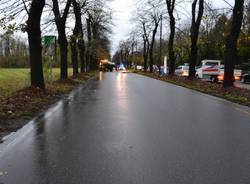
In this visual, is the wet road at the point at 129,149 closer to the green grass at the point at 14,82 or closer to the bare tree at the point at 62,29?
the green grass at the point at 14,82

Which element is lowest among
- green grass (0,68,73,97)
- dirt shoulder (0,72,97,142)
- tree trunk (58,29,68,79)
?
green grass (0,68,73,97)

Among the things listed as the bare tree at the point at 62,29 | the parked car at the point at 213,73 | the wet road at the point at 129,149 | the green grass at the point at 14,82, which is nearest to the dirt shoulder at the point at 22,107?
the wet road at the point at 129,149

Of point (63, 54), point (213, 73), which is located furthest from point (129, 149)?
point (213, 73)

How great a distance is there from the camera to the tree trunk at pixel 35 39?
18844 millimetres

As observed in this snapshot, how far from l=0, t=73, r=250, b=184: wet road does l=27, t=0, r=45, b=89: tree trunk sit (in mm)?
7203

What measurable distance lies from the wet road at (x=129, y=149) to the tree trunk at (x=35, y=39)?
7.20 metres

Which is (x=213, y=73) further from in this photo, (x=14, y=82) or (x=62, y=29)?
(x=14, y=82)

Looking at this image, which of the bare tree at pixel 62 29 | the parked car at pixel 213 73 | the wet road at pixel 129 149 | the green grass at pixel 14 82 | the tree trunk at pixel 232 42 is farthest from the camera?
the parked car at pixel 213 73

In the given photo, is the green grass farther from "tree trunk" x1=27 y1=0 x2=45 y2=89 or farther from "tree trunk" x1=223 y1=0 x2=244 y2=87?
"tree trunk" x1=223 y1=0 x2=244 y2=87

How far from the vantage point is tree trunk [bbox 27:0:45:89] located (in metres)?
18.8

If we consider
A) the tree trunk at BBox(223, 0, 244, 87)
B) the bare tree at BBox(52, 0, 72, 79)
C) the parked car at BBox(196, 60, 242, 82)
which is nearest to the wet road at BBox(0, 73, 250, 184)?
the tree trunk at BBox(223, 0, 244, 87)

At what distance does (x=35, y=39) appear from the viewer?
63.6 feet

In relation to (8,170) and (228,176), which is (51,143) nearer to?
(8,170)

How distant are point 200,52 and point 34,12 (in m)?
62.9
